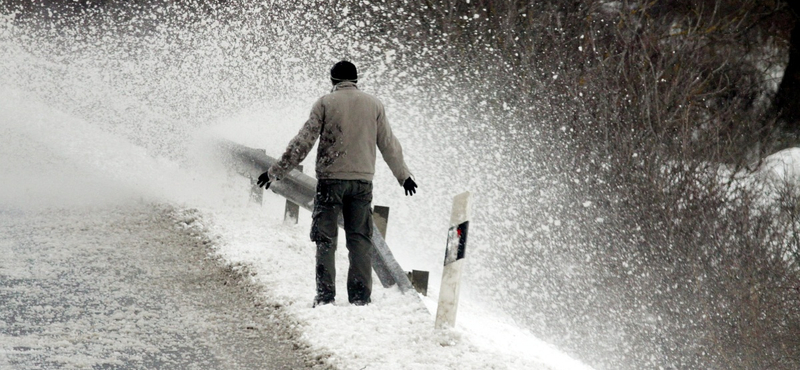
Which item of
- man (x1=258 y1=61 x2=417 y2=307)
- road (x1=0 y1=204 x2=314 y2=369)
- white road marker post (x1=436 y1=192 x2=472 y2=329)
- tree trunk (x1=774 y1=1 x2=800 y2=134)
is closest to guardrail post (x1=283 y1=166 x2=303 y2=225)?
road (x1=0 y1=204 x2=314 y2=369)

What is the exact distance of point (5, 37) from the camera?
20250 mm

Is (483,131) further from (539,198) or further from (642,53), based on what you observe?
(642,53)

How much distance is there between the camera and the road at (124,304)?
4148 mm

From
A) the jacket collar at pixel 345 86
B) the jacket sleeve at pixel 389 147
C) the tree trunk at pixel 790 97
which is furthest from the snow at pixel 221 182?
the tree trunk at pixel 790 97

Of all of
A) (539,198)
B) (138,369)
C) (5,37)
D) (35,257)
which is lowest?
(138,369)

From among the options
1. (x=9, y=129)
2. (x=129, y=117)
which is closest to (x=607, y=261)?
(x=129, y=117)

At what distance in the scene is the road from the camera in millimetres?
4148

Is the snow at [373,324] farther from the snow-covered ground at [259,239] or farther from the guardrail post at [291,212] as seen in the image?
the guardrail post at [291,212]

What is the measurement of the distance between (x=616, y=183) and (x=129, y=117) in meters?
9.92

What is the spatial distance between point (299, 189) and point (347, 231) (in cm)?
208

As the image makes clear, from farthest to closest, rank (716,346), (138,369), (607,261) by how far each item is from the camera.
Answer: (607,261), (716,346), (138,369)

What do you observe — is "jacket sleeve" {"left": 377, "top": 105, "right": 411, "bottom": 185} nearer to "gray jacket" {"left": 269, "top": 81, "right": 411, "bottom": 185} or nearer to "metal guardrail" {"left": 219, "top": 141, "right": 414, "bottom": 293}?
"gray jacket" {"left": 269, "top": 81, "right": 411, "bottom": 185}

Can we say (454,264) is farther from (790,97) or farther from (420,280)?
(790,97)

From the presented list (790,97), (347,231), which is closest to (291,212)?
(347,231)
